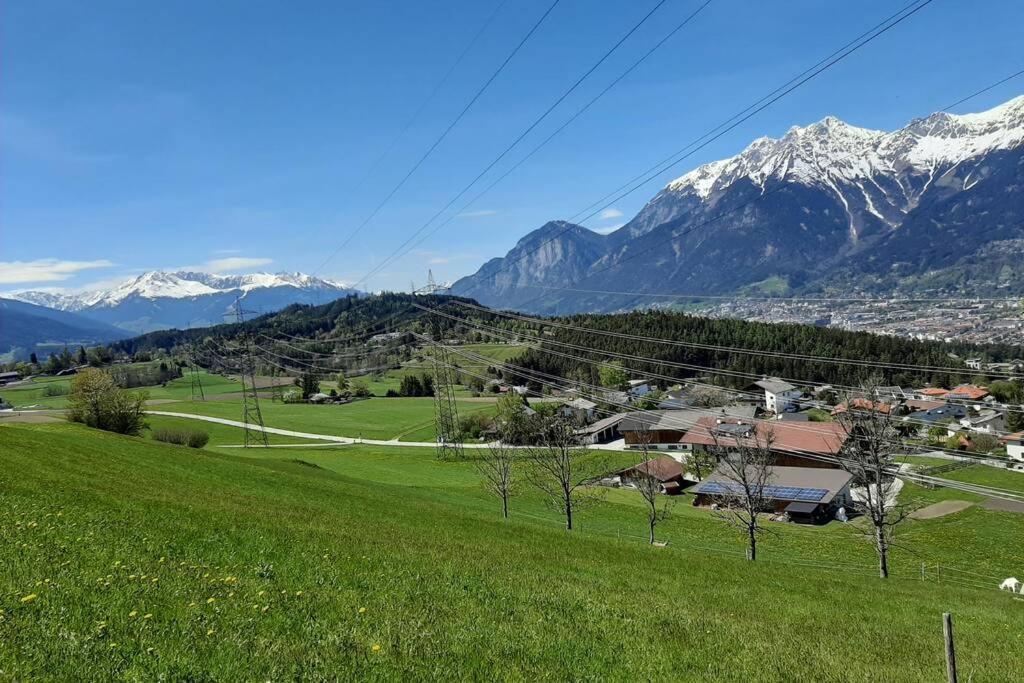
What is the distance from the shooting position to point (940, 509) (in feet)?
221

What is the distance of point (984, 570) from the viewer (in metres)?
45.0

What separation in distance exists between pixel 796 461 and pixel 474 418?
65.2 meters

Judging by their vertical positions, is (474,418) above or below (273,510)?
below

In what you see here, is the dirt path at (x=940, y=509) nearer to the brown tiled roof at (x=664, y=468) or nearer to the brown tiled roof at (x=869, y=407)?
the brown tiled roof at (x=869, y=407)

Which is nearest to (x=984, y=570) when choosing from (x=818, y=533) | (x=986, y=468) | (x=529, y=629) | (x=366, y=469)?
(x=818, y=533)

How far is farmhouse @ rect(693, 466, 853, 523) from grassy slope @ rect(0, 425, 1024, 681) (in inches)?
1893

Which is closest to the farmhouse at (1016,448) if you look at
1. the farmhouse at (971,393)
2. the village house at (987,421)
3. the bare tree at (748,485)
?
the village house at (987,421)

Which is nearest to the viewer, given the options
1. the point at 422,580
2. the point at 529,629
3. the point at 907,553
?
the point at 529,629

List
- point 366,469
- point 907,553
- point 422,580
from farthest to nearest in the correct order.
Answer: point 366,469, point 907,553, point 422,580

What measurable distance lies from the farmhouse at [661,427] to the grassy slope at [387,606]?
9816cm

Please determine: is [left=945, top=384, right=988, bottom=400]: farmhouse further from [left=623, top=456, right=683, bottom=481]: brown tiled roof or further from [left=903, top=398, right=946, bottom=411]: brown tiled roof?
[left=623, top=456, right=683, bottom=481]: brown tiled roof

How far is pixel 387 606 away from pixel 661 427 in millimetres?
119132

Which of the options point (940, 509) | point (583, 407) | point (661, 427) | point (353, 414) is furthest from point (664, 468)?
point (353, 414)

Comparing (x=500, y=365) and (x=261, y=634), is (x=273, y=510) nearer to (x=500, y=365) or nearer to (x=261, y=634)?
(x=261, y=634)
